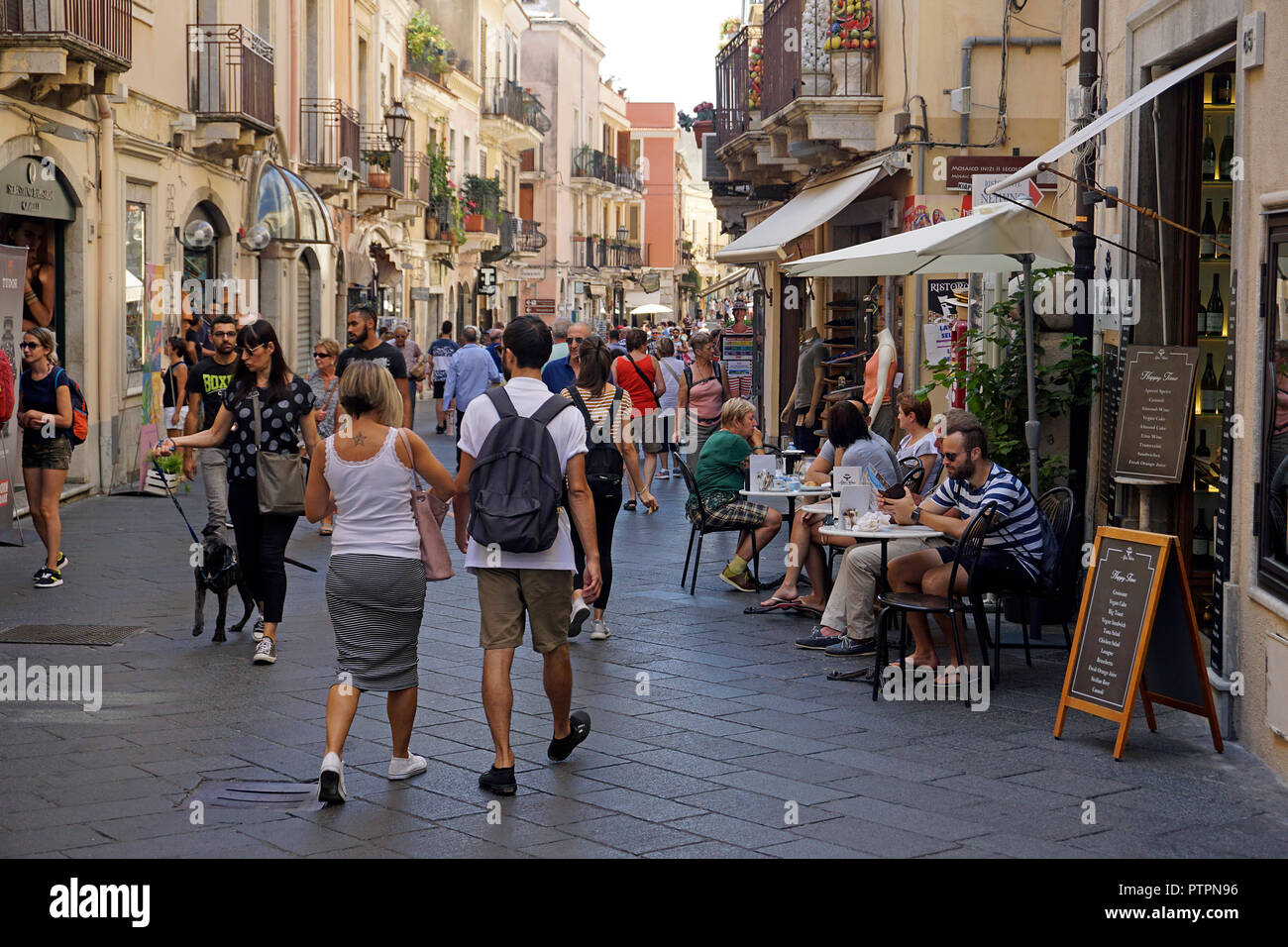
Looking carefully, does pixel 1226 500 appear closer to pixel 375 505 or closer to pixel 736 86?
pixel 375 505

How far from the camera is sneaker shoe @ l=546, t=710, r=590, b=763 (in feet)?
21.0

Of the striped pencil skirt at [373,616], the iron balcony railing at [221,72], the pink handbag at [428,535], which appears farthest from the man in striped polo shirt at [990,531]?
Answer: the iron balcony railing at [221,72]

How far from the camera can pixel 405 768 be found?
6.18 meters

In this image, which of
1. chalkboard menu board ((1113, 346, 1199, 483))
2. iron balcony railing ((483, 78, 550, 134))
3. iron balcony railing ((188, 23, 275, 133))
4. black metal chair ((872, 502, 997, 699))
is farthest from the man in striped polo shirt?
iron balcony railing ((483, 78, 550, 134))

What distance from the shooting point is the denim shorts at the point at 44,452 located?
10406mm

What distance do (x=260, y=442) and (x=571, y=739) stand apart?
9.89 feet

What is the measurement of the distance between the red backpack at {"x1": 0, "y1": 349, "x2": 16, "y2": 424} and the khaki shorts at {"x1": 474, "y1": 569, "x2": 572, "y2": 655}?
500 centimetres

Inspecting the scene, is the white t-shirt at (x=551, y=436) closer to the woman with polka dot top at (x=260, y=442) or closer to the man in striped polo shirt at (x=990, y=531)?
the man in striped polo shirt at (x=990, y=531)

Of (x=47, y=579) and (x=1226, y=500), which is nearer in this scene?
(x=1226, y=500)

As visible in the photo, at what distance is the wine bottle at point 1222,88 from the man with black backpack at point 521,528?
4.61 metres

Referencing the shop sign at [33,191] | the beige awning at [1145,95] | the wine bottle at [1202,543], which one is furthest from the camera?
the shop sign at [33,191]

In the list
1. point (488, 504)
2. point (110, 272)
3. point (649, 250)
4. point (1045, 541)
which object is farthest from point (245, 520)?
point (649, 250)

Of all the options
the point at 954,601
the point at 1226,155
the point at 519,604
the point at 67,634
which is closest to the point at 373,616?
the point at 519,604

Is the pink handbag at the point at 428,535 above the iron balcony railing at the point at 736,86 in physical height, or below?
below
